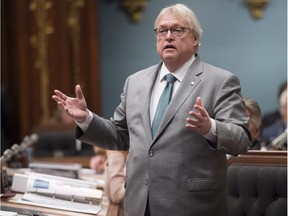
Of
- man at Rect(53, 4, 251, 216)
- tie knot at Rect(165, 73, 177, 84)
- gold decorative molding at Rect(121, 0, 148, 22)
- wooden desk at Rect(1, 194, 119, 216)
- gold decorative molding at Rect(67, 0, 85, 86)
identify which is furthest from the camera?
gold decorative molding at Rect(121, 0, 148, 22)

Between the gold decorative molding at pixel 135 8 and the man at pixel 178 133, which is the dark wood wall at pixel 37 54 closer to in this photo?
the gold decorative molding at pixel 135 8

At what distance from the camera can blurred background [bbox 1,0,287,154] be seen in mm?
6363

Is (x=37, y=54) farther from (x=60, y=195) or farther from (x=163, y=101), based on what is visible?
(x=163, y=101)

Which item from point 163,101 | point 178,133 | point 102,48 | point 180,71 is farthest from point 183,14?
point 102,48

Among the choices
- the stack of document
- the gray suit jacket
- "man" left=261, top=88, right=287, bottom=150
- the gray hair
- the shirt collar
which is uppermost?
the gray hair

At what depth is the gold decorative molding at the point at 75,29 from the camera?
6.59 metres

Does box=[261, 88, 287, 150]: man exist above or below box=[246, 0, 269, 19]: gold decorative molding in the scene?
below

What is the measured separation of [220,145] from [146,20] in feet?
16.5

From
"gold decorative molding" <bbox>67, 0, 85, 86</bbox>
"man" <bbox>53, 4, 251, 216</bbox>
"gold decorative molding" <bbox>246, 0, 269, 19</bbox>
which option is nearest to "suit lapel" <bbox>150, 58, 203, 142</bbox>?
"man" <bbox>53, 4, 251, 216</bbox>

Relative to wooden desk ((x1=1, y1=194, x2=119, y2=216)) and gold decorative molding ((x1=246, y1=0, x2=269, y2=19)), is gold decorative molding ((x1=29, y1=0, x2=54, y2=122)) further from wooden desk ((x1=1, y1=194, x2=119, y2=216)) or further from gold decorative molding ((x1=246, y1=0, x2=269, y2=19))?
wooden desk ((x1=1, y1=194, x2=119, y2=216))

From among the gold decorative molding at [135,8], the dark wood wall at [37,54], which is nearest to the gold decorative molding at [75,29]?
the dark wood wall at [37,54]

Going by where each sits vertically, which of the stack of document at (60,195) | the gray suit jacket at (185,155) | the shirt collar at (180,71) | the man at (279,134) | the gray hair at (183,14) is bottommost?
the man at (279,134)

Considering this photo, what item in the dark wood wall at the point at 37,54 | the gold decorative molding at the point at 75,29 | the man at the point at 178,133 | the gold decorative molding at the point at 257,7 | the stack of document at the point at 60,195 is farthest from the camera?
the gold decorative molding at the point at 257,7

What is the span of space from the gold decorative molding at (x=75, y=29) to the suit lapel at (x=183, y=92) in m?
4.49
